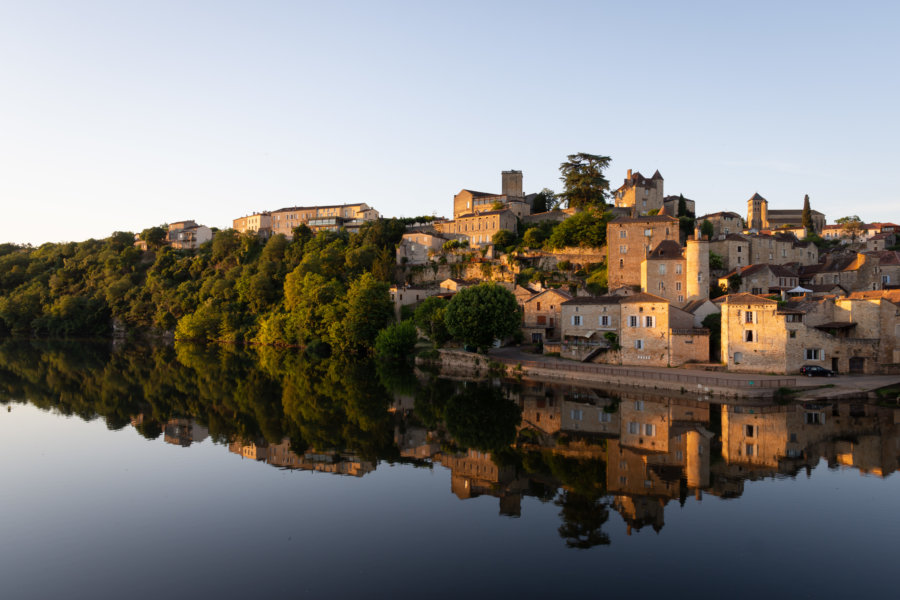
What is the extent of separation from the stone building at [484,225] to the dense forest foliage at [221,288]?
358 inches

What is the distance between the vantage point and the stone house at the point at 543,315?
46.3m

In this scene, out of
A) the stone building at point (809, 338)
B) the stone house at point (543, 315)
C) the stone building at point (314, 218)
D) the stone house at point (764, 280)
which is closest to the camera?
the stone building at point (809, 338)

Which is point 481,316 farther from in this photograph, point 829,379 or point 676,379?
point 829,379

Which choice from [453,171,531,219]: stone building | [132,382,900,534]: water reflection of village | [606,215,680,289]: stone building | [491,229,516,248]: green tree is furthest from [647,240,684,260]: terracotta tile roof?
[453,171,531,219]: stone building

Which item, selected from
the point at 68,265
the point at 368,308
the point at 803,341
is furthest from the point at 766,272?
the point at 68,265

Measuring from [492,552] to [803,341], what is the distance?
27.0 meters

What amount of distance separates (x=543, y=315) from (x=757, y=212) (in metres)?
39.6

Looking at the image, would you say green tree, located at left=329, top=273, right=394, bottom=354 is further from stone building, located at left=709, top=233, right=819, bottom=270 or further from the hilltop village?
stone building, located at left=709, top=233, right=819, bottom=270

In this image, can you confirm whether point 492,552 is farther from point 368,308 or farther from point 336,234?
point 336,234

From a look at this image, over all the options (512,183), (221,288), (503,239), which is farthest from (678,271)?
(221,288)

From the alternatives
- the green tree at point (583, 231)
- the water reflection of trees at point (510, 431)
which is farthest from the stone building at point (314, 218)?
the water reflection of trees at point (510, 431)

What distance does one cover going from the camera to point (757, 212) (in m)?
69.1

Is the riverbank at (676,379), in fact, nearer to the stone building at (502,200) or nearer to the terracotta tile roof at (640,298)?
the terracotta tile roof at (640,298)

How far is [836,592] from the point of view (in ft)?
36.3
